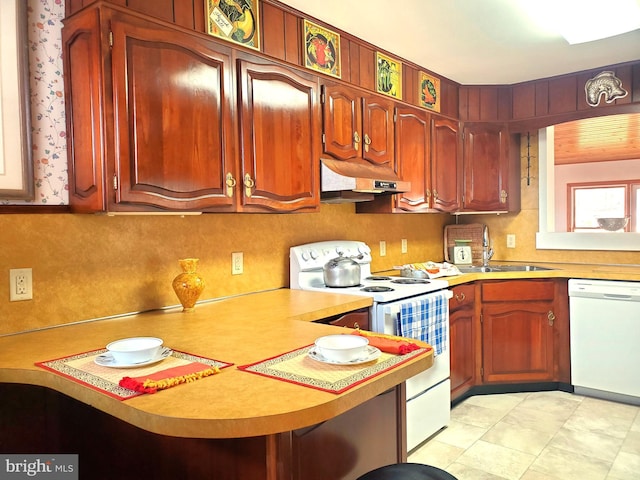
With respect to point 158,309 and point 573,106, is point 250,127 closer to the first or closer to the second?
point 158,309

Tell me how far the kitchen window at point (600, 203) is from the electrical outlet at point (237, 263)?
6905 mm

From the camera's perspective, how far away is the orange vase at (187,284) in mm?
2072

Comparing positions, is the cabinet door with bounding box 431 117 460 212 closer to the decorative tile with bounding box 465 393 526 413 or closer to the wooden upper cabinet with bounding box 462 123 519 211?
the wooden upper cabinet with bounding box 462 123 519 211

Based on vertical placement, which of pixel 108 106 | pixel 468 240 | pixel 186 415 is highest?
pixel 108 106

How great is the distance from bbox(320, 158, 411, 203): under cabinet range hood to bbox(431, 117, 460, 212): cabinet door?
549mm

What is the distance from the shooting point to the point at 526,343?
3.39 meters

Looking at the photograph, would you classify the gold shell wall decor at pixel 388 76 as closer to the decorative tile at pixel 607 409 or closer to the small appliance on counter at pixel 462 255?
the small appliance on counter at pixel 462 255

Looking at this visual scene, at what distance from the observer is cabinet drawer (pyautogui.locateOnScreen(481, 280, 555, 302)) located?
3350 millimetres

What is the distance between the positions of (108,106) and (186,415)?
1.17 metres

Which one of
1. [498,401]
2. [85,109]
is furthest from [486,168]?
[85,109]

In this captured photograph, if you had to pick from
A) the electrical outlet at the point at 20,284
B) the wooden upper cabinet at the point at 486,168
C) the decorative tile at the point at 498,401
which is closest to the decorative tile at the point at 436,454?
the decorative tile at the point at 498,401

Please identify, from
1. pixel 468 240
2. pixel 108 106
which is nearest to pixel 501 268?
pixel 468 240

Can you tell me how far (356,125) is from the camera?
2.79 meters

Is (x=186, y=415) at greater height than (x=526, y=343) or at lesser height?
greater
